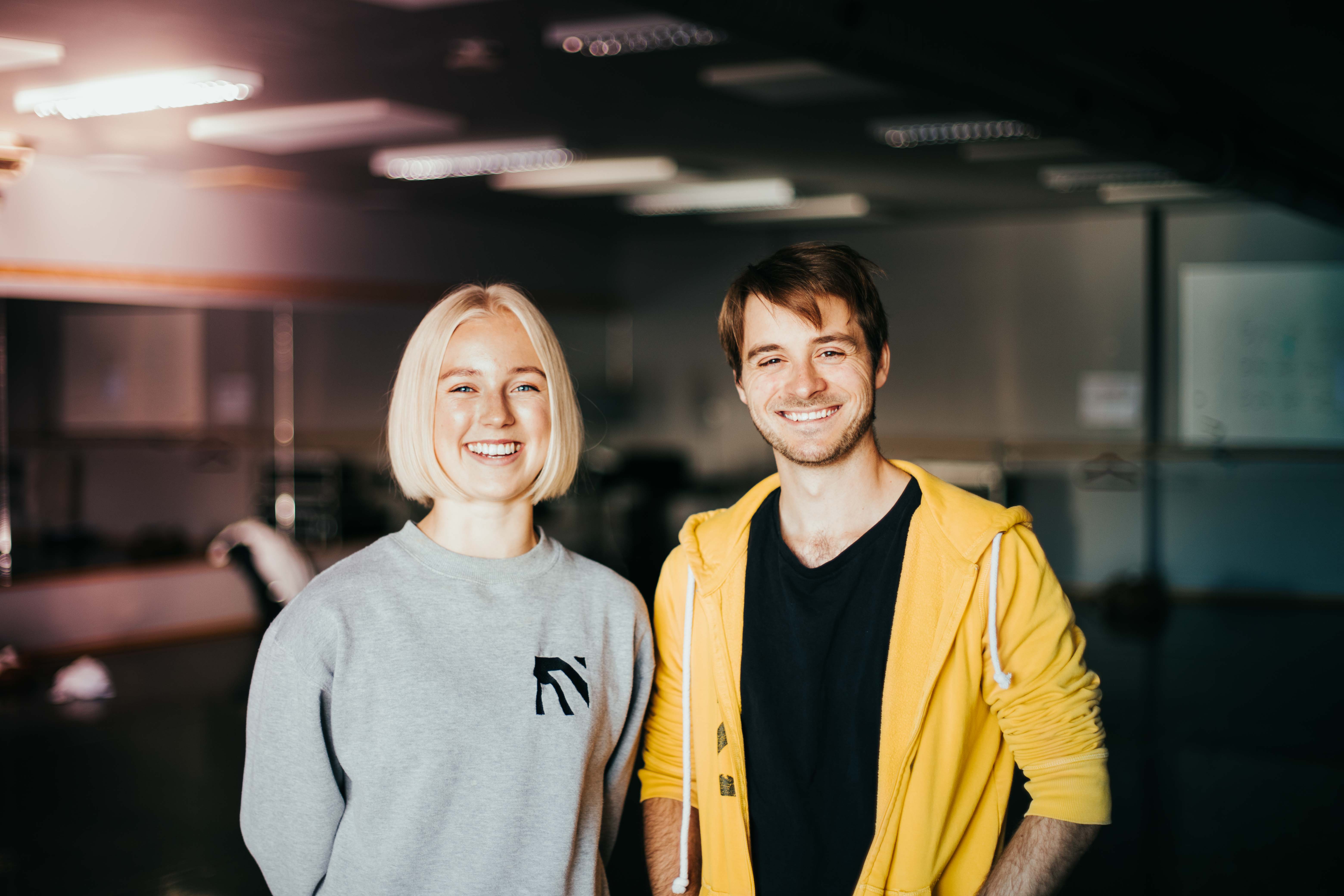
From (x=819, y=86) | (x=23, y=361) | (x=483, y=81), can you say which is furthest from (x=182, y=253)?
(x=819, y=86)

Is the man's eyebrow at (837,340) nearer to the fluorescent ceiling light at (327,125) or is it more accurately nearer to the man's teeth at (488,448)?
the man's teeth at (488,448)

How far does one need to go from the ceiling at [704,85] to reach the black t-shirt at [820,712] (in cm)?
123

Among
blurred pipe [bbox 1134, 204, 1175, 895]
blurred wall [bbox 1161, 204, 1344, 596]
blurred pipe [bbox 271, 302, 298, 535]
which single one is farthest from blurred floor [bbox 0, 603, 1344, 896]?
blurred wall [bbox 1161, 204, 1344, 596]

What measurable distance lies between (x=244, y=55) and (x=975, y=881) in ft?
13.2

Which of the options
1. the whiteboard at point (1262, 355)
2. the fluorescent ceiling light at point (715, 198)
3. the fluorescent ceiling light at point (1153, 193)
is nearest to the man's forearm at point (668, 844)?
the fluorescent ceiling light at point (715, 198)

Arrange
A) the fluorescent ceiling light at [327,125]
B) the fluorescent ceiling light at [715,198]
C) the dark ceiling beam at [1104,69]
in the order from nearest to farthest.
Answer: the dark ceiling beam at [1104,69] → the fluorescent ceiling light at [327,125] → the fluorescent ceiling light at [715,198]

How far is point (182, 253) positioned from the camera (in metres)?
6.98

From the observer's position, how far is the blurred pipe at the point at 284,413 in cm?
771

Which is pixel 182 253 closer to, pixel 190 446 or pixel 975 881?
pixel 190 446

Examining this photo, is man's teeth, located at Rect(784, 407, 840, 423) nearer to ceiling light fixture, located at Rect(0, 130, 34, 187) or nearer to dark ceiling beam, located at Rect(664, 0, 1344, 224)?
dark ceiling beam, located at Rect(664, 0, 1344, 224)

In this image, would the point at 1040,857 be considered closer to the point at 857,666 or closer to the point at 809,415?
the point at 857,666

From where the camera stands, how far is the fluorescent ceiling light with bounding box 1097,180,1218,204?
23.6 feet

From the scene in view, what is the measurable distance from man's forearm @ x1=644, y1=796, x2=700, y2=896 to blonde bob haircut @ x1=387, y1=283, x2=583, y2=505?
54 cm

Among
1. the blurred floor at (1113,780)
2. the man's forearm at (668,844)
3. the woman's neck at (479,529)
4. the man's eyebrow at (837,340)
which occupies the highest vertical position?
the man's eyebrow at (837,340)
